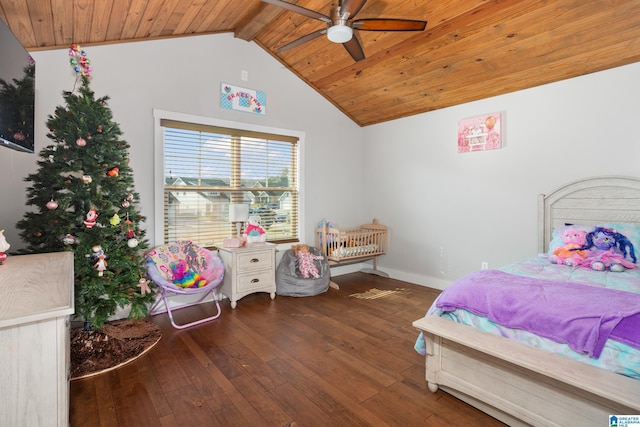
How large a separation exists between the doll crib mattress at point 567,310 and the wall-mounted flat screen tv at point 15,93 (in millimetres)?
2629

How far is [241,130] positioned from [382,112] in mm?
2002

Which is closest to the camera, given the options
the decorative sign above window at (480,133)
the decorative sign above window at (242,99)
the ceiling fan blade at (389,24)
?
the ceiling fan blade at (389,24)

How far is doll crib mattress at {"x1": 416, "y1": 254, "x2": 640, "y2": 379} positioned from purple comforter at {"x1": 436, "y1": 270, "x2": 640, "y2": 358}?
0.9 inches

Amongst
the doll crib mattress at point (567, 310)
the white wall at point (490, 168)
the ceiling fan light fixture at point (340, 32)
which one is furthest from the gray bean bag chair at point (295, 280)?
the ceiling fan light fixture at point (340, 32)

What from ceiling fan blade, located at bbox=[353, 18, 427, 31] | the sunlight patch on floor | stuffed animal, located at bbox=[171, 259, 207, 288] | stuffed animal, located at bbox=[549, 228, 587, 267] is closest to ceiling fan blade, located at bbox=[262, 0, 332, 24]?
ceiling fan blade, located at bbox=[353, 18, 427, 31]

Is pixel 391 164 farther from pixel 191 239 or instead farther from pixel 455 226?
pixel 191 239

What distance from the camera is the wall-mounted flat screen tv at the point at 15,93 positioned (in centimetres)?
156

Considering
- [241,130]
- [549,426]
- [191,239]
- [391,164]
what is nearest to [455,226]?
[391,164]

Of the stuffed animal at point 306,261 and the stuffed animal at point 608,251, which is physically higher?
the stuffed animal at point 608,251

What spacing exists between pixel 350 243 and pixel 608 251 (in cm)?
255

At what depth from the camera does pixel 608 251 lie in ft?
7.87

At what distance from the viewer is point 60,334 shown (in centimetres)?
104

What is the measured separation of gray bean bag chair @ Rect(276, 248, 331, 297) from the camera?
3684 millimetres

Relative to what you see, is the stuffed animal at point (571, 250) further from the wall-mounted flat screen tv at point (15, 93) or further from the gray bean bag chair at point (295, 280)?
the wall-mounted flat screen tv at point (15, 93)
